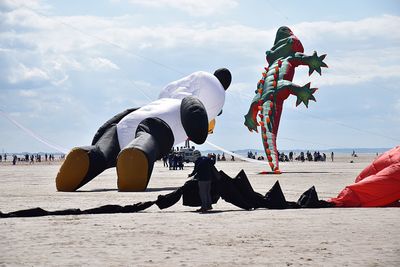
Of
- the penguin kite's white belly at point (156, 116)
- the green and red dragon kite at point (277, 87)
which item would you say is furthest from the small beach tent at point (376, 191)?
the green and red dragon kite at point (277, 87)

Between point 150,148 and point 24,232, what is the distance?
10.6 meters

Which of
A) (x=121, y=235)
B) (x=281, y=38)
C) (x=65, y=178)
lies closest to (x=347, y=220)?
(x=121, y=235)

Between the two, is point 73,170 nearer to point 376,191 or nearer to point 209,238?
point 376,191

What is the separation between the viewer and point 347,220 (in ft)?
41.4


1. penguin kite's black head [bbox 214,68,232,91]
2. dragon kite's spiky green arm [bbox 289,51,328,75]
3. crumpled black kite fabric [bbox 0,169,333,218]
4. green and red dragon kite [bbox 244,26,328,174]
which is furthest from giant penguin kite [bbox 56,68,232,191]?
dragon kite's spiky green arm [bbox 289,51,328,75]

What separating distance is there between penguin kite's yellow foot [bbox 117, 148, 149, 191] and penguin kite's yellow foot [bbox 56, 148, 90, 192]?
68.0 inches

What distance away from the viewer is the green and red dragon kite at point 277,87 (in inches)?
1373

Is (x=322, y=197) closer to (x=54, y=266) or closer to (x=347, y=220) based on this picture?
(x=347, y=220)

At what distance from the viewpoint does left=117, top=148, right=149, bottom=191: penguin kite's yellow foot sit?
21141 mm

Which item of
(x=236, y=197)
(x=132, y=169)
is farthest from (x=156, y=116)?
(x=236, y=197)

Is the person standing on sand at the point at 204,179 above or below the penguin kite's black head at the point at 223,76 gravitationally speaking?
below

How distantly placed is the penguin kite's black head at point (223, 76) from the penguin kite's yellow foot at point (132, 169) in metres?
7.08

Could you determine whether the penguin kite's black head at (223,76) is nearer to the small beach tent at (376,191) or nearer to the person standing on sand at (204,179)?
the person standing on sand at (204,179)

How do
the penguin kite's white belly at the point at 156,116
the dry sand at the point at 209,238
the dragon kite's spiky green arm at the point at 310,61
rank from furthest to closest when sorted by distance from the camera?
the dragon kite's spiky green arm at the point at 310,61 → the penguin kite's white belly at the point at 156,116 → the dry sand at the point at 209,238
